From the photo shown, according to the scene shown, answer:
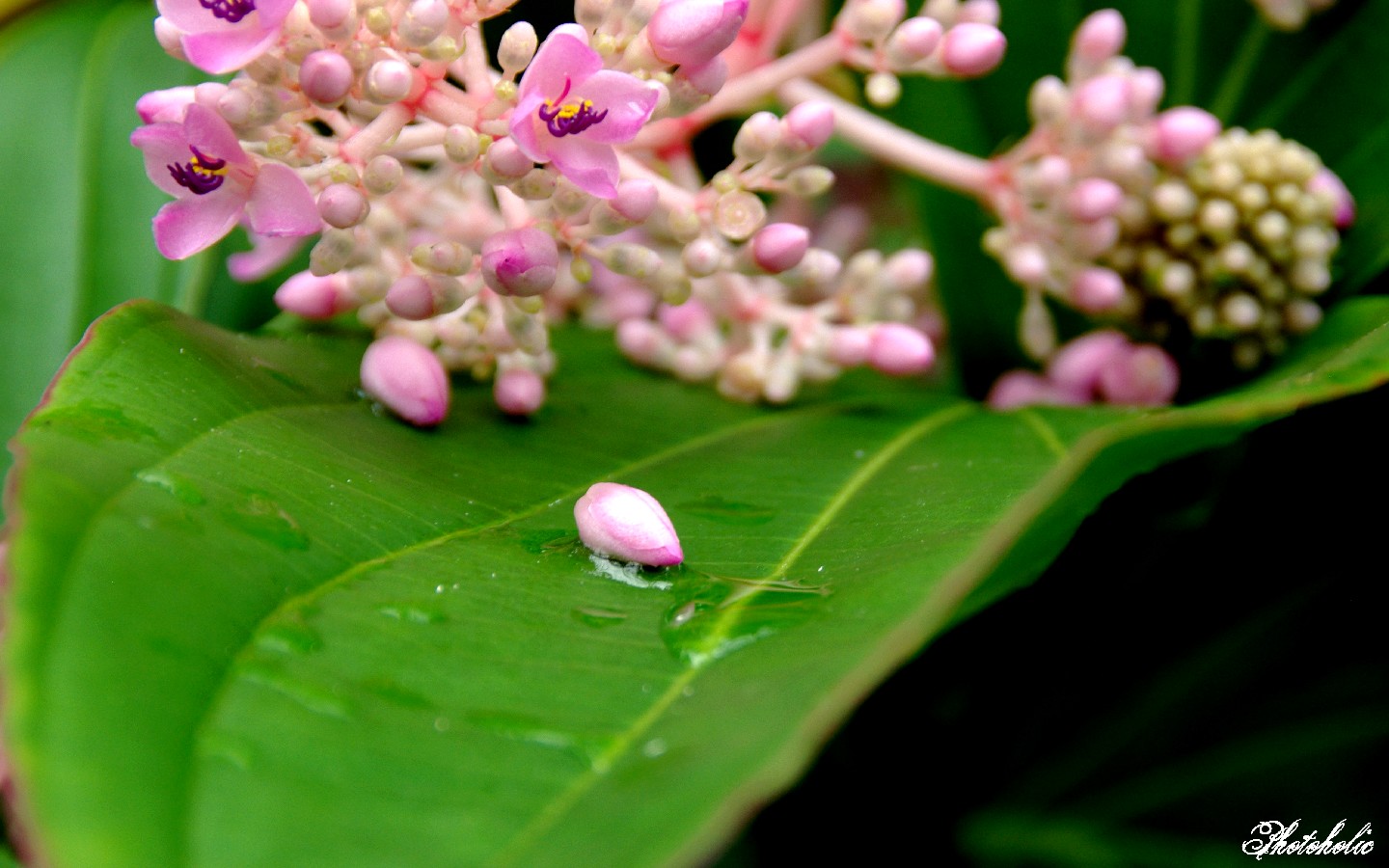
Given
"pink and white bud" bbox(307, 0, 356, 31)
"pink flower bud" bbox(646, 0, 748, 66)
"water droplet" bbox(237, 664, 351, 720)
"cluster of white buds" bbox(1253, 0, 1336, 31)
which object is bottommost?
"water droplet" bbox(237, 664, 351, 720)

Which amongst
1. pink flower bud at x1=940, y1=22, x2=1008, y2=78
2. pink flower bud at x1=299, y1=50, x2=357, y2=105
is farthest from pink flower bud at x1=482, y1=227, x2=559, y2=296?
pink flower bud at x1=940, y1=22, x2=1008, y2=78

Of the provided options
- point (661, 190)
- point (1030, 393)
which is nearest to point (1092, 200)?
point (1030, 393)

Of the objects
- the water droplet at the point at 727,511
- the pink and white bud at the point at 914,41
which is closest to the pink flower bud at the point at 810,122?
the pink and white bud at the point at 914,41

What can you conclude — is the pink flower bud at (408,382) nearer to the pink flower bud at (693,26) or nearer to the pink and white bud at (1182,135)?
the pink flower bud at (693,26)

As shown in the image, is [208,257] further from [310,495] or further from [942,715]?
[942,715]

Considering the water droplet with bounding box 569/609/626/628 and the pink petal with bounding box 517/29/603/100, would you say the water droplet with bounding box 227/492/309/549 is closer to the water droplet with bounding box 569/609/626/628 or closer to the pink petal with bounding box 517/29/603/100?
the water droplet with bounding box 569/609/626/628

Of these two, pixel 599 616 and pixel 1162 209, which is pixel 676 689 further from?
→ pixel 1162 209

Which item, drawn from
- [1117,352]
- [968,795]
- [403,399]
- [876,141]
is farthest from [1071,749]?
[403,399]
